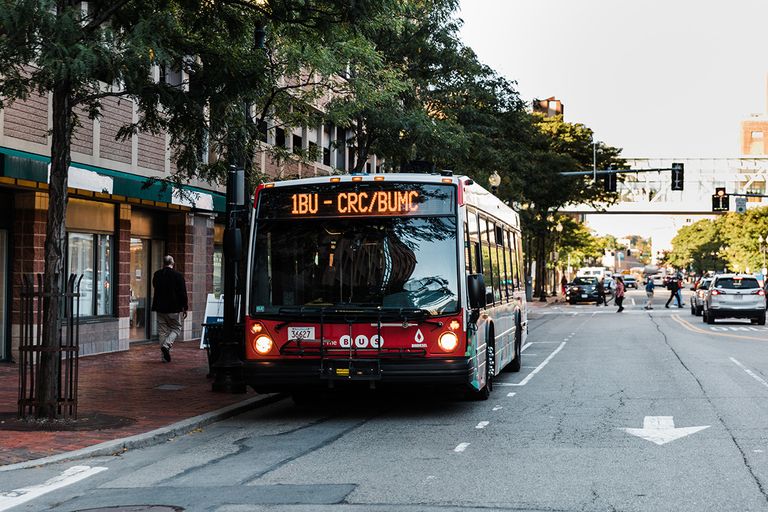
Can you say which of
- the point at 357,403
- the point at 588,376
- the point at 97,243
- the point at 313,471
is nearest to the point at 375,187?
the point at 357,403

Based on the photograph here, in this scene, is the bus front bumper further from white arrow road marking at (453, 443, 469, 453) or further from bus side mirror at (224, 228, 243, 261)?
white arrow road marking at (453, 443, 469, 453)

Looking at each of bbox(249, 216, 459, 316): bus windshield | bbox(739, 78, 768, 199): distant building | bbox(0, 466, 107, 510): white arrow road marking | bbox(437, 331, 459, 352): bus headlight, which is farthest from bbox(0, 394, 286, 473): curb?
bbox(739, 78, 768, 199): distant building

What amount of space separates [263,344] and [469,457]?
3403 millimetres

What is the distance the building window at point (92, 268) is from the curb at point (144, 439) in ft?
27.9

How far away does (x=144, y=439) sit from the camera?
1043 centimetres

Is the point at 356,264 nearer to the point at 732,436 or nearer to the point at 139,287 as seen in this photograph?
the point at 732,436

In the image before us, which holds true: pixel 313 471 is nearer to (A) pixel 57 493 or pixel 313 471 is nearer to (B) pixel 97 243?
(A) pixel 57 493

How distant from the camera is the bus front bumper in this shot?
1176cm

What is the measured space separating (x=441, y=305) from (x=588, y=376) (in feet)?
21.2

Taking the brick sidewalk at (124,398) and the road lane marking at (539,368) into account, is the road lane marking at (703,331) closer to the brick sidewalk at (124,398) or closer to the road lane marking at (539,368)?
the road lane marking at (539,368)

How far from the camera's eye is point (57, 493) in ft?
26.5

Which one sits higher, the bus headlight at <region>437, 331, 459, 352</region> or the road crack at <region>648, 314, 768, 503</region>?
the bus headlight at <region>437, 331, 459, 352</region>

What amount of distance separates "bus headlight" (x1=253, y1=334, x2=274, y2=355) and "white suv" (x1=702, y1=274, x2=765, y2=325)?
27971 mm

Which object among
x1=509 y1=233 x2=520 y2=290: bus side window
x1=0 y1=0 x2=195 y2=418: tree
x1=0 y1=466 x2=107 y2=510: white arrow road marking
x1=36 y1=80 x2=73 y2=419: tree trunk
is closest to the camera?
x1=0 y1=466 x2=107 y2=510: white arrow road marking
